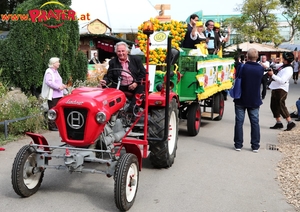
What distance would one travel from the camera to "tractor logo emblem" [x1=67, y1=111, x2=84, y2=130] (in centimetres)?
481

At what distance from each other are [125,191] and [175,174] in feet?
5.83

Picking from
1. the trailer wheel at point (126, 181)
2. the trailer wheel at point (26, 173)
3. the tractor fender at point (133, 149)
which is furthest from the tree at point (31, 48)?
the trailer wheel at point (126, 181)

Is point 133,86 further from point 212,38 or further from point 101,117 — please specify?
point 212,38

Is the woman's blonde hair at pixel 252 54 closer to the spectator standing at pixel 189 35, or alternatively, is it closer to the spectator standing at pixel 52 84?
the spectator standing at pixel 189 35

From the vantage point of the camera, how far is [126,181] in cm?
461

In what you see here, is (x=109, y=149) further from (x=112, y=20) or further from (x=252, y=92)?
(x=112, y=20)

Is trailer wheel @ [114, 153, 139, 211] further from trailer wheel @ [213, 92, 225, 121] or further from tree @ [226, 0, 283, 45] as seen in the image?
tree @ [226, 0, 283, 45]

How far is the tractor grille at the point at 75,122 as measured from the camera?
480cm

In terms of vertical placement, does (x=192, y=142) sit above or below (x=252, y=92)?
below

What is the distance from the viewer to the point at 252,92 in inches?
299

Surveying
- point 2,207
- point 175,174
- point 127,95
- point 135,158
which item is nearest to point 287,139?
point 175,174

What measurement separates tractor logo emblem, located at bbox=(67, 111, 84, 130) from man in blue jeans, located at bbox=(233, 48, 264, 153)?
3859mm

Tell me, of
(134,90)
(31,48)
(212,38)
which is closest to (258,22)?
(212,38)

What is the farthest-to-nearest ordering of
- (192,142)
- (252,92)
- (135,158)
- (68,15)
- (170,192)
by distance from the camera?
(68,15)
(192,142)
(252,92)
(170,192)
(135,158)
